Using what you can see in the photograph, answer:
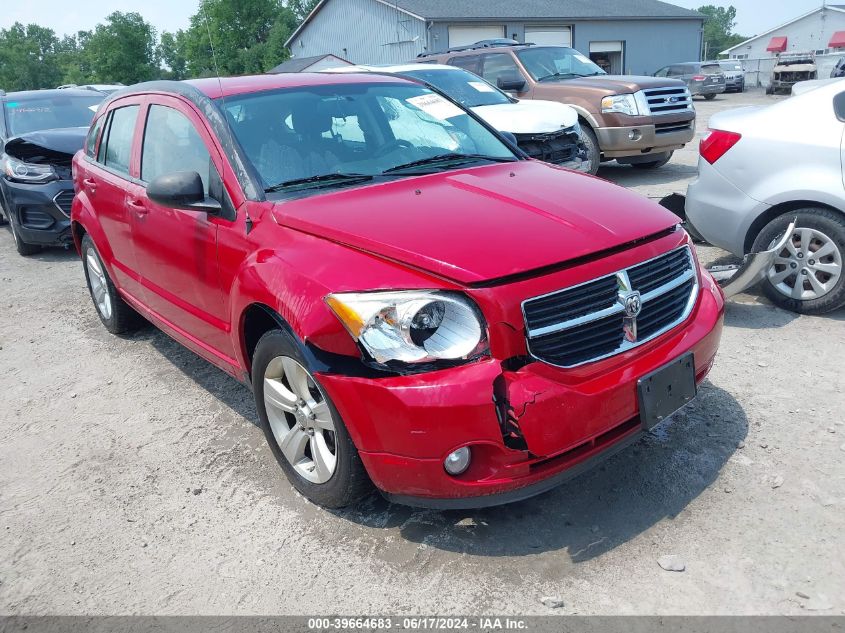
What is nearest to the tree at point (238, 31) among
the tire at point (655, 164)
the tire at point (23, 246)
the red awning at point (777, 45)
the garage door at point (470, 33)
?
the garage door at point (470, 33)

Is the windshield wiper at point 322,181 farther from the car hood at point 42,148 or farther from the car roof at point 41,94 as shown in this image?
the car roof at point 41,94

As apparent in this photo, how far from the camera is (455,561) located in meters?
2.72

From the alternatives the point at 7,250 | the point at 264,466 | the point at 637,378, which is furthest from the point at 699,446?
the point at 7,250

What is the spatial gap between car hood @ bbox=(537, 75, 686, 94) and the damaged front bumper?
25.0 feet

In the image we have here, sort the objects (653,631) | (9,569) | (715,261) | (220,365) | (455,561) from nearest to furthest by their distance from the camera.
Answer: (653,631) → (455,561) → (9,569) → (220,365) → (715,261)

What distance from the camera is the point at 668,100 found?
9.72 m

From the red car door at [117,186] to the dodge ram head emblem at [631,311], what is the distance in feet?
10.0

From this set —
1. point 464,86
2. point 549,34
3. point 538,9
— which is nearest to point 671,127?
point 464,86

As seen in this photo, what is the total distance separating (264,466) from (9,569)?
1.13 meters

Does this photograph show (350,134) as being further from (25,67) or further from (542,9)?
(25,67)

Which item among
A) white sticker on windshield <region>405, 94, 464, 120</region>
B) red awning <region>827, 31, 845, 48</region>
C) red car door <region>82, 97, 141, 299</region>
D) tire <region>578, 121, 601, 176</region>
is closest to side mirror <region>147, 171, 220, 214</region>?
red car door <region>82, 97, 141, 299</region>

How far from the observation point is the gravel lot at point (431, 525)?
2547mm

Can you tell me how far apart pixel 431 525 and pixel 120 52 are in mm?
75300

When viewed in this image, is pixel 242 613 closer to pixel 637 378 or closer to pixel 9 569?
pixel 9 569
